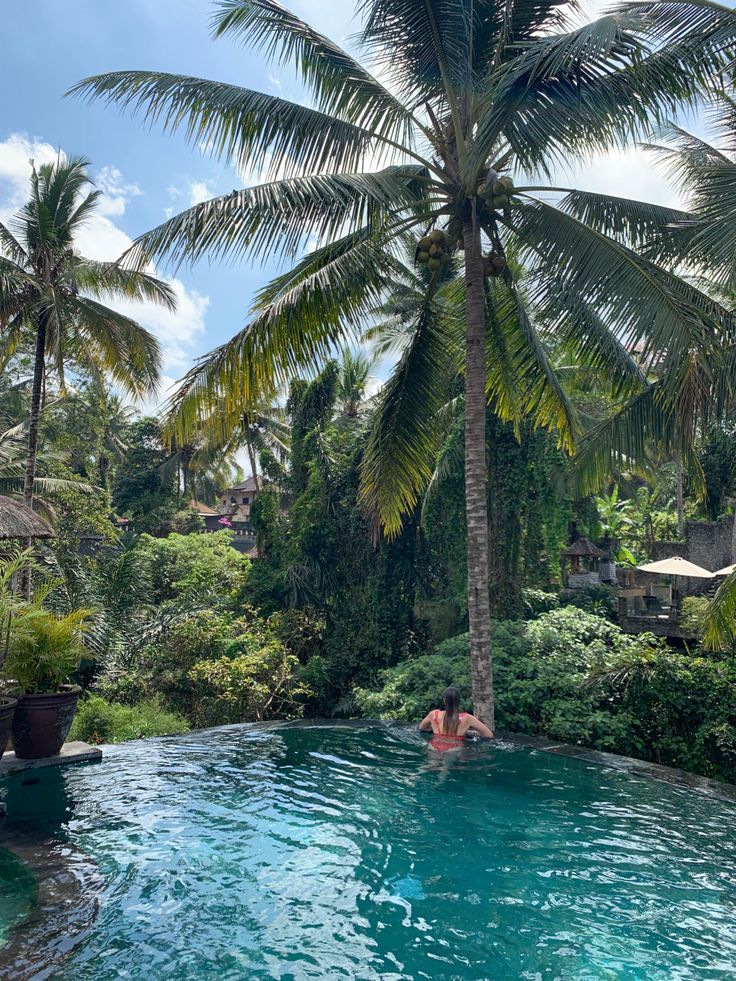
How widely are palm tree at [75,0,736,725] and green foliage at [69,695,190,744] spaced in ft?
19.3

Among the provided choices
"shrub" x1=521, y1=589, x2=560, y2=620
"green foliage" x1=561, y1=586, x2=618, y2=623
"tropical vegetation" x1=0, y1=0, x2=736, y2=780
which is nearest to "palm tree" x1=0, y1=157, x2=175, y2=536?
"tropical vegetation" x1=0, y1=0, x2=736, y2=780

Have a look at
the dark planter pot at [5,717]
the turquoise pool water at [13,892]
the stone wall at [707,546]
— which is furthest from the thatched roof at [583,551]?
the turquoise pool water at [13,892]

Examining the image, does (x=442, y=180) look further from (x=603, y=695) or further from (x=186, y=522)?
(x=186, y=522)

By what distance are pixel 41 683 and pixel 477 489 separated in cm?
568

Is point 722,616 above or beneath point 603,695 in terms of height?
above

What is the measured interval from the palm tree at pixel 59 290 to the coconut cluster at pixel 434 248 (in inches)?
302

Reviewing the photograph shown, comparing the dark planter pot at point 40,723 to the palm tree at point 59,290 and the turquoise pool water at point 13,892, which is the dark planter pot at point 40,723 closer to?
the turquoise pool water at point 13,892

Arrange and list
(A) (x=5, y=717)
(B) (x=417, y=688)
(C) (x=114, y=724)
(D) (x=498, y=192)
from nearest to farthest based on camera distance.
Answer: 1. (A) (x=5, y=717)
2. (D) (x=498, y=192)
3. (C) (x=114, y=724)
4. (B) (x=417, y=688)

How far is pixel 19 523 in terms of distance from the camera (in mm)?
9469

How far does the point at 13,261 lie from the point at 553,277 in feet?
39.0

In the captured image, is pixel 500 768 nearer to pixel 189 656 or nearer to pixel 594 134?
pixel 594 134

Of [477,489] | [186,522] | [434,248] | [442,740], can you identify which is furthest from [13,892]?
[186,522]

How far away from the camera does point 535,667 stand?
11273 millimetres

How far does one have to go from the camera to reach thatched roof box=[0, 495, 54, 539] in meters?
9.16
